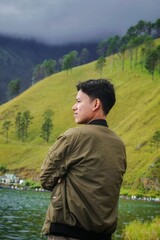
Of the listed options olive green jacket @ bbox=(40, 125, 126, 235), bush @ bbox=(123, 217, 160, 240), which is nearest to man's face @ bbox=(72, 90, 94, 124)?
olive green jacket @ bbox=(40, 125, 126, 235)

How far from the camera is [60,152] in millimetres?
6695

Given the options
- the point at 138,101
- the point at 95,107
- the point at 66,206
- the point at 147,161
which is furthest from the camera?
the point at 138,101

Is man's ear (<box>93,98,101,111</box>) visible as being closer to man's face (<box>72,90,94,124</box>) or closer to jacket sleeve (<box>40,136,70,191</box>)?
man's face (<box>72,90,94,124</box>)

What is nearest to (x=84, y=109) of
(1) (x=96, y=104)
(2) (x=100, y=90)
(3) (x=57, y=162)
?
(1) (x=96, y=104)

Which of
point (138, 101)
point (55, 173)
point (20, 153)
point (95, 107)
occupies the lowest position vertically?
point (20, 153)

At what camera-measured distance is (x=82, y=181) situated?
6672 millimetres

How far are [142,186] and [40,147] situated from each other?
237ft

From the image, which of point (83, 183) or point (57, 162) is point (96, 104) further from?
point (83, 183)

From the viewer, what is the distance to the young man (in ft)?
21.3

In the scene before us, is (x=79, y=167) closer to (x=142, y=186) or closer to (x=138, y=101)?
(x=142, y=186)

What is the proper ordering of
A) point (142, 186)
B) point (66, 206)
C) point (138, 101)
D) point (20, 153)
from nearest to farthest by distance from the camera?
1. point (66, 206)
2. point (142, 186)
3. point (20, 153)
4. point (138, 101)

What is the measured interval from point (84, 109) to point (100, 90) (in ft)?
1.36

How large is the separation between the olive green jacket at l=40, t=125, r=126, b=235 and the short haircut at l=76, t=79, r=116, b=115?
0.64 meters

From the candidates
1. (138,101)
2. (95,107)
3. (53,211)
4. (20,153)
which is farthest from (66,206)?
(138,101)
